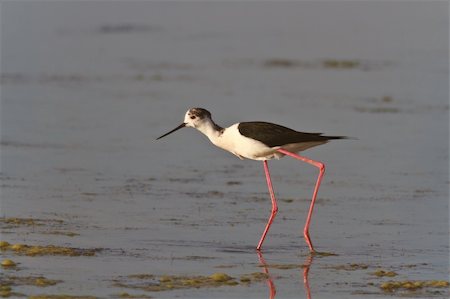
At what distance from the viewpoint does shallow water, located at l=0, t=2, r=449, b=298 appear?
8422 mm

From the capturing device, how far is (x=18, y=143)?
13.2m

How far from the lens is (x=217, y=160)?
12883mm

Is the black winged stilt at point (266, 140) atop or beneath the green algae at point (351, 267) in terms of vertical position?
atop

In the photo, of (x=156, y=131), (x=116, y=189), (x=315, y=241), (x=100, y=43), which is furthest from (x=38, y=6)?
(x=315, y=241)

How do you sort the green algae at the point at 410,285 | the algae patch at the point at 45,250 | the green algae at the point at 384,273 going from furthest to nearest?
the algae patch at the point at 45,250
the green algae at the point at 384,273
the green algae at the point at 410,285

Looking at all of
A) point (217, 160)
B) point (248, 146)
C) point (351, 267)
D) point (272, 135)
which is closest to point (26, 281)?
point (351, 267)

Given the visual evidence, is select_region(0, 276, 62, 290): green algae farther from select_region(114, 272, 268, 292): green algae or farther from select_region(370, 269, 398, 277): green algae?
select_region(370, 269, 398, 277): green algae

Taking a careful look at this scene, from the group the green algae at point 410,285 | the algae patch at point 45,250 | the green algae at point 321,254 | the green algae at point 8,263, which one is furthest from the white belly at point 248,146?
the green algae at point 8,263

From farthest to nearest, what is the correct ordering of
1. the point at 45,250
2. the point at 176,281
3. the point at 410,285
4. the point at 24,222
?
the point at 24,222
the point at 45,250
the point at 410,285
the point at 176,281

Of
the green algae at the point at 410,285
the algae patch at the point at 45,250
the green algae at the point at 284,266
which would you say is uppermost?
the algae patch at the point at 45,250

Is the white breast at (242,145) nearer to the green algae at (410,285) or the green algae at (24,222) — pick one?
the green algae at (24,222)

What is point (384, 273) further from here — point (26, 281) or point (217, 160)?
point (217, 160)

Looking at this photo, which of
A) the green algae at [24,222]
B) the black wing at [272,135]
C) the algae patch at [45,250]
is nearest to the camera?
the algae patch at [45,250]

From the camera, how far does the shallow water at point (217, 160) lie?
27.6 ft
